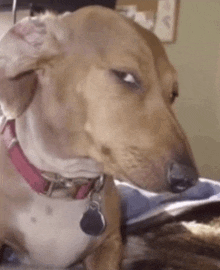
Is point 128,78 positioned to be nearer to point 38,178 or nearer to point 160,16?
point 38,178

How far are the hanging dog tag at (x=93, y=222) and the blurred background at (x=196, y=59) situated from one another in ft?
6.45

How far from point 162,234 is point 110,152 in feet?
1.33

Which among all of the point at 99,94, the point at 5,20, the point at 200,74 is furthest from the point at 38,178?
the point at 200,74

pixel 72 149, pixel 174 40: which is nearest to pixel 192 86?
pixel 174 40

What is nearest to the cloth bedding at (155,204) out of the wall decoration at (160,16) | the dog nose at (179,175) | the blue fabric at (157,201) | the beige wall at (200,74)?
the blue fabric at (157,201)

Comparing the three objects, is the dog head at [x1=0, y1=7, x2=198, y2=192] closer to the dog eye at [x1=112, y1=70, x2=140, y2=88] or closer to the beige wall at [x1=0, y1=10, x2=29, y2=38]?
the dog eye at [x1=112, y1=70, x2=140, y2=88]

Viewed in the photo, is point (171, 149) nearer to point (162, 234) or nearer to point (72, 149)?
point (72, 149)

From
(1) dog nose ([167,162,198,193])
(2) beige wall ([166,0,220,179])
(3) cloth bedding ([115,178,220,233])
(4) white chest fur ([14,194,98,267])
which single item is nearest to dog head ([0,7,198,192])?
(1) dog nose ([167,162,198,193])

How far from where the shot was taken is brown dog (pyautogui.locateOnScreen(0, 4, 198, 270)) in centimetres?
75

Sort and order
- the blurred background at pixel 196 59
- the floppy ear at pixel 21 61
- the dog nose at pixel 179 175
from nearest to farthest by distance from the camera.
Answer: the dog nose at pixel 179 175
the floppy ear at pixel 21 61
the blurred background at pixel 196 59

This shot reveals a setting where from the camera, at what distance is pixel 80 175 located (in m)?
0.93

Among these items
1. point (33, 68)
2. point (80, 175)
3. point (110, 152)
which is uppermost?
point (33, 68)

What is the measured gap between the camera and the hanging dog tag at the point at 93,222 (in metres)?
0.91

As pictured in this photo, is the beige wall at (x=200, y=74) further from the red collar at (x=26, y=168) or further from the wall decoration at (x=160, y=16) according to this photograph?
the red collar at (x=26, y=168)
